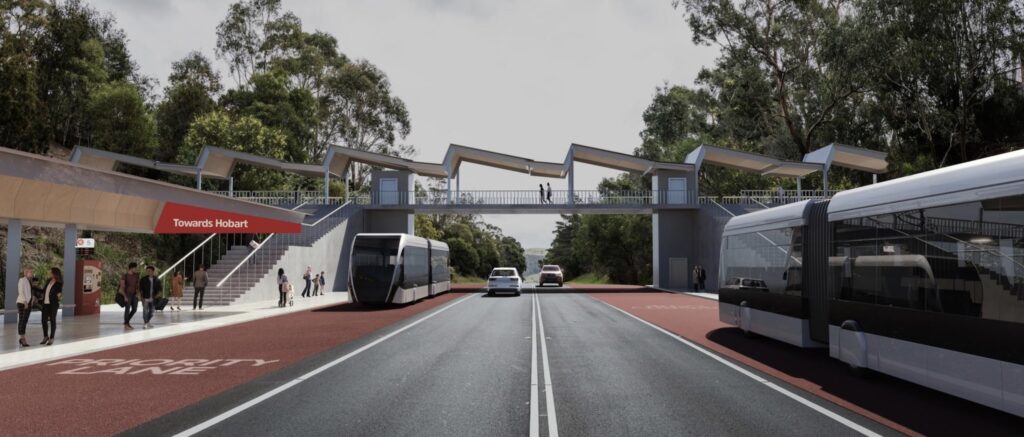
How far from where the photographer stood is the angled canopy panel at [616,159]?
1865 inches

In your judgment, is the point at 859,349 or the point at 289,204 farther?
the point at 289,204

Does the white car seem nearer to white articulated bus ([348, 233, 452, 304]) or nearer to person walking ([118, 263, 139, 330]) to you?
white articulated bus ([348, 233, 452, 304])

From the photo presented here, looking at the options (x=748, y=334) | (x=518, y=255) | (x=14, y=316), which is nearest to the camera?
(x=748, y=334)

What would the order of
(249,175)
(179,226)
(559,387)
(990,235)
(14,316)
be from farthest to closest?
(249,175) → (179,226) → (14,316) → (559,387) → (990,235)

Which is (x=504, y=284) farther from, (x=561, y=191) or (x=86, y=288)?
(x=86, y=288)

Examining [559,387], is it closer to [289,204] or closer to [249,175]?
[289,204]

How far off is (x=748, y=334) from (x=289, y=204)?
1526 inches

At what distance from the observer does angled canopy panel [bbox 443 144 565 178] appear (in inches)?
1901

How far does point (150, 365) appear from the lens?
12453 mm

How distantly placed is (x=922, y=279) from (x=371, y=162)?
42.3 meters

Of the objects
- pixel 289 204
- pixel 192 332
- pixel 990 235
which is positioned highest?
pixel 289 204

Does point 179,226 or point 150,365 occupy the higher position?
point 179,226

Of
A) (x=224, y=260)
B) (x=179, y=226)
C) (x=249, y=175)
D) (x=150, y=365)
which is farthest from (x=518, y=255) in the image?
(x=150, y=365)

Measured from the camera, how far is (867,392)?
9.55 meters
